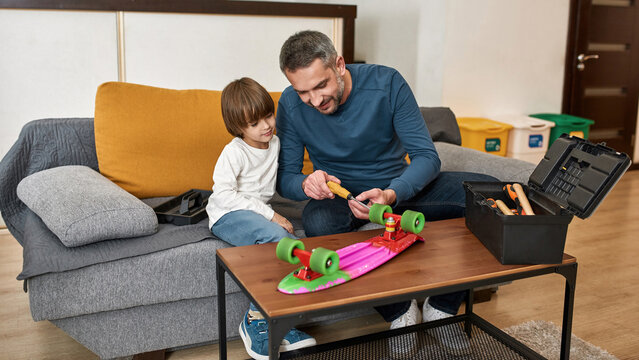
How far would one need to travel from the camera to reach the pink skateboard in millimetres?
1111

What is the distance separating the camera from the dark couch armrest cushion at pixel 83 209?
1568 mm

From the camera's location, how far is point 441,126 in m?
2.71

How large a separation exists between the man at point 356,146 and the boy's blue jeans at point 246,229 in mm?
163

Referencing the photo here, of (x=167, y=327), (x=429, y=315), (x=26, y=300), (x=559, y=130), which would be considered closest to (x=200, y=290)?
(x=167, y=327)

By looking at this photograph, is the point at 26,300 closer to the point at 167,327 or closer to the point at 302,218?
the point at 167,327

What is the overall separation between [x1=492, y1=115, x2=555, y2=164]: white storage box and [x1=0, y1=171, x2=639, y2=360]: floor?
1013 mm

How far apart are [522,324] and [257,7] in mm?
2170

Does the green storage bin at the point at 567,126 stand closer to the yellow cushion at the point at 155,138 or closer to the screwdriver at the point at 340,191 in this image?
the yellow cushion at the point at 155,138

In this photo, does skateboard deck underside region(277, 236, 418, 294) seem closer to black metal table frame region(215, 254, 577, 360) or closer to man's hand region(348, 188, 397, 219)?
black metal table frame region(215, 254, 577, 360)

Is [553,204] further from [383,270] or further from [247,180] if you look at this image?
[247,180]

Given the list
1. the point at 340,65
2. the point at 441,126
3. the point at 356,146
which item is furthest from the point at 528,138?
the point at 340,65

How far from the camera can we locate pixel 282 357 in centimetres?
143

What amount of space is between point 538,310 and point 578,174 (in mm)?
903

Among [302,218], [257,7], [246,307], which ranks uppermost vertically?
[257,7]
